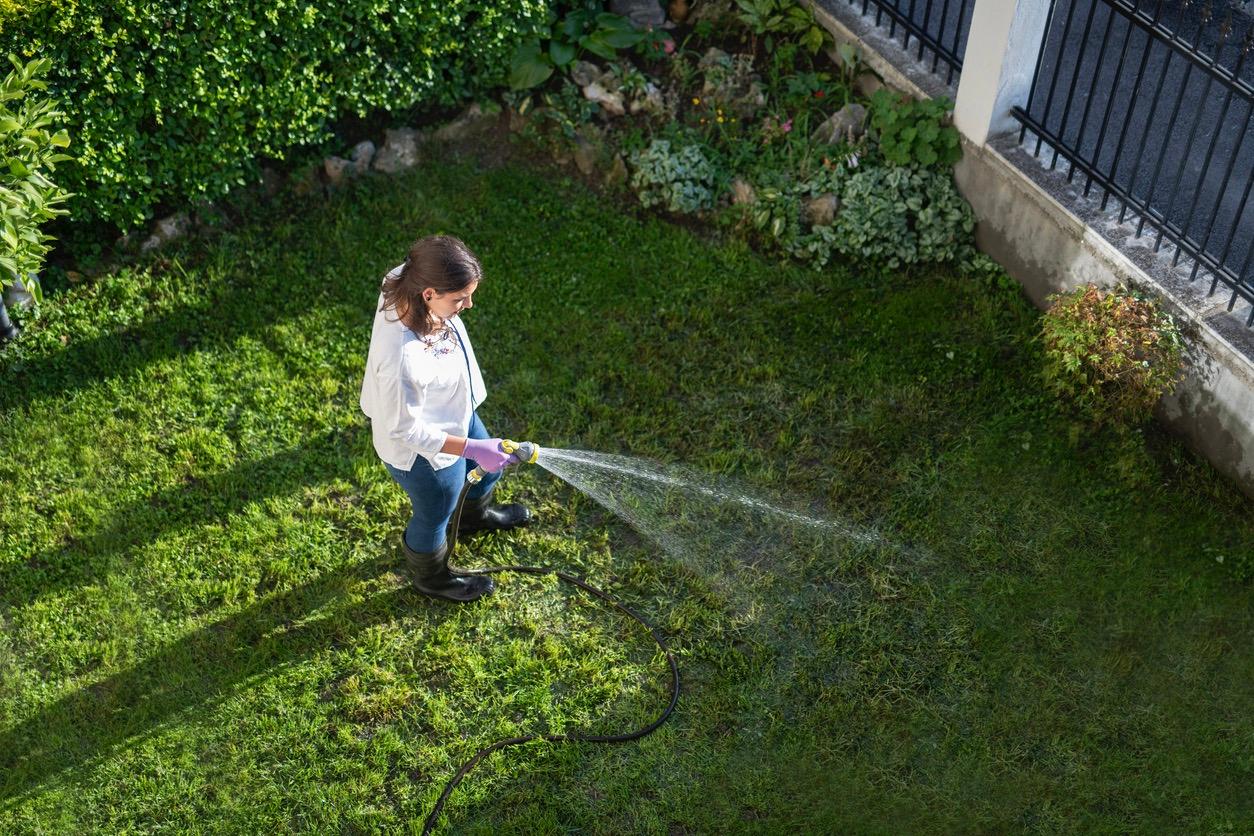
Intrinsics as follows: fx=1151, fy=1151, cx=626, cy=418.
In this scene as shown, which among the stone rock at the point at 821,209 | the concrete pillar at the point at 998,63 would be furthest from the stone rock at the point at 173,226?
the concrete pillar at the point at 998,63

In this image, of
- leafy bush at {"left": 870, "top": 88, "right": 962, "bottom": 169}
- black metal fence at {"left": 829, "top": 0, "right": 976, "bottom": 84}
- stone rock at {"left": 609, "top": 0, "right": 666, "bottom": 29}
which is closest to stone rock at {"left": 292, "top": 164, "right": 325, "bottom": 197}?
stone rock at {"left": 609, "top": 0, "right": 666, "bottom": 29}

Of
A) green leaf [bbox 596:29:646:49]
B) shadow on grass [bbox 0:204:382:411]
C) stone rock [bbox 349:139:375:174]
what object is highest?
green leaf [bbox 596:29:646:49]

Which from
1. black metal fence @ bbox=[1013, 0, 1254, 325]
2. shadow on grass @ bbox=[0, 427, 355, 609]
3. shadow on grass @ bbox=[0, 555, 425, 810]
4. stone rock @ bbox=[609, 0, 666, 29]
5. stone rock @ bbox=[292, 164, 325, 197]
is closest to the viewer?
shadow on grass @ bbox=[0, 555, 425, 810]

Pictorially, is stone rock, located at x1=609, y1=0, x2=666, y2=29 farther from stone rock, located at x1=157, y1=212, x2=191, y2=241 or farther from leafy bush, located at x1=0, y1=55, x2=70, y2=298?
leafy bush, located at x1=0, y1=55, x2=70, y2=298

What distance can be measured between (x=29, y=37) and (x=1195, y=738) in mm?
6260

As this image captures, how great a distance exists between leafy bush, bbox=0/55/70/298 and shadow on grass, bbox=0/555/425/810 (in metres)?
1.92

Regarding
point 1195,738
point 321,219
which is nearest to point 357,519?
point 321,219

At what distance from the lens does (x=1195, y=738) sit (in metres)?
4.77

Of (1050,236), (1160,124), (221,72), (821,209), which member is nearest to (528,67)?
(221,72)

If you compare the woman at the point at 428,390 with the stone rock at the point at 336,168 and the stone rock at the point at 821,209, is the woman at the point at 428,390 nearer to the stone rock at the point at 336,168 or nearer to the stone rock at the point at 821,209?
the stone rock at the point at 821,209

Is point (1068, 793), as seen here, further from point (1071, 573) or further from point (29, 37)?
point (29, 37)

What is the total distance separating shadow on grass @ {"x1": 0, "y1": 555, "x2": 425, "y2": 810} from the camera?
479cm

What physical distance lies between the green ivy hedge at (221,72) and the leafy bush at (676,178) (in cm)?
115

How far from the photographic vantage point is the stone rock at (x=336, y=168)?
7223mm
